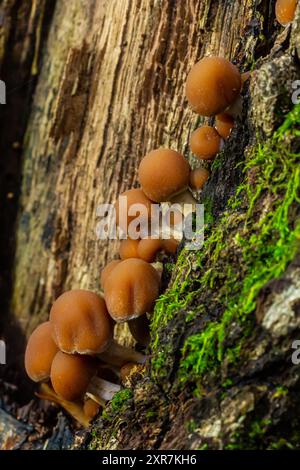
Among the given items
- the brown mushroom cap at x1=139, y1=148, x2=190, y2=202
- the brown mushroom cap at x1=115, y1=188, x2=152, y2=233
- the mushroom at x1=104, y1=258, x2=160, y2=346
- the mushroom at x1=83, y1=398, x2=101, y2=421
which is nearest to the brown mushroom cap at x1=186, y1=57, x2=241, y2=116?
the brown mushroom cap at x1=139, y1=148, x2=190, y2=202

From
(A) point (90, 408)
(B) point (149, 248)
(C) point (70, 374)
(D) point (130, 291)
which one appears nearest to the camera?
(D) point (130, 291)

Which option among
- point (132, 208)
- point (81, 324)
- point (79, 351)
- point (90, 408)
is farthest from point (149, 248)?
point (90, 408)

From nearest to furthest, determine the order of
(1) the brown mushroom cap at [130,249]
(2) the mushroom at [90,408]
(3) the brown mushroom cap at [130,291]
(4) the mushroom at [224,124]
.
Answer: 1. (3) the brown mushroom cap at [130,291]
2. (4) the mushroom at [224,124]
3. (1) the brown mushroom cap at [130,249]
4. (2) the mushroom at [90,408]

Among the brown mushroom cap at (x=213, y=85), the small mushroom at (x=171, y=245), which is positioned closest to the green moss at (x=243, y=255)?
the brown mushroom cap at (x=213, y=85)

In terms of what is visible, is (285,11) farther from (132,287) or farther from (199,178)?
(132,287)

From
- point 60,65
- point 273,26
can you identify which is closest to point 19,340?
point 60,65

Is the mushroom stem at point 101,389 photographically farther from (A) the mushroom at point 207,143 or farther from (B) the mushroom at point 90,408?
(A) the mushroom at point 207,143

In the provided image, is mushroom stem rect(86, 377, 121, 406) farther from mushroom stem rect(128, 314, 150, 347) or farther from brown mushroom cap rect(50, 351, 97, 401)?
mushroom stem rect(128, 314, 150, 347)

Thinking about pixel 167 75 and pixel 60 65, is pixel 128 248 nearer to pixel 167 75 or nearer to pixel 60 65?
pixel 167 75
